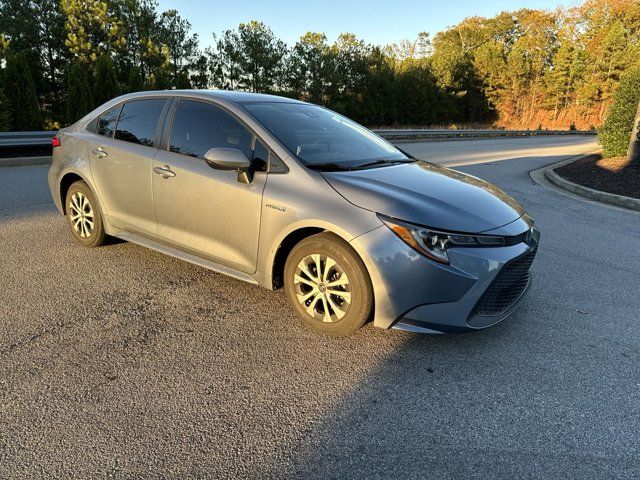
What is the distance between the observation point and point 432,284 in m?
2.81

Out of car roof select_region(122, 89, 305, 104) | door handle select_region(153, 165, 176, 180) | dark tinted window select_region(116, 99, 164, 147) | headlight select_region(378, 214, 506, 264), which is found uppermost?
car roof select_region(122, 89, 305, 104)

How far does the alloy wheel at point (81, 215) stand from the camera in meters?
A: 4.68

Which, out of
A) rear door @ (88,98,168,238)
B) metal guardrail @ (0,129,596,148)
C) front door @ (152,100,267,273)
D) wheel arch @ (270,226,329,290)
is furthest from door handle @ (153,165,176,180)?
metal guardrail @ (0,129,596,148)

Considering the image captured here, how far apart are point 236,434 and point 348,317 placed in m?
1.10

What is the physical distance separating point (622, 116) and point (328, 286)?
1297 cm

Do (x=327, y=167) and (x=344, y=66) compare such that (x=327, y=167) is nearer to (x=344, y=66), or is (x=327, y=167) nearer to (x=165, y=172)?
(x=165, y=172)

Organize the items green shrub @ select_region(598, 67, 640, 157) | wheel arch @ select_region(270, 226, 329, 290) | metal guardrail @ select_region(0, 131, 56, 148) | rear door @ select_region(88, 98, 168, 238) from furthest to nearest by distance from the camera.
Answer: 1. green shrub @ select_region(598, 67, 640, 157)
2. metal guardrail @ select_region(0, 131, 56, 148)
3. rear door @ select_region(88, 98, 168, 238)
4. wheel arch @ select_region(270, 226, 329, 290)

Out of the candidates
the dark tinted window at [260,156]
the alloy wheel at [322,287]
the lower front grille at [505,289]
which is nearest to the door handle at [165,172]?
the dark tinted window at [260,156]

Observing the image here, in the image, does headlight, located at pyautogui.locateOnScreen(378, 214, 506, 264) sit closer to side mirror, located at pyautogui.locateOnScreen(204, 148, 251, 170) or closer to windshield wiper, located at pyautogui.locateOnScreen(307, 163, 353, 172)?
windshield wiper, located at pyautogui.locateOnScreen(307, 163, 353, 172)

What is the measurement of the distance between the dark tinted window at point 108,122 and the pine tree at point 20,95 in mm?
14349

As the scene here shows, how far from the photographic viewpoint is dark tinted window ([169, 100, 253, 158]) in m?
3.61

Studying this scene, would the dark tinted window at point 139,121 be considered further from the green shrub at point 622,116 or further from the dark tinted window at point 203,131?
the green shrub at point 622,116

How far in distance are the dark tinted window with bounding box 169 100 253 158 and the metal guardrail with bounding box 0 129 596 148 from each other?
31.3 ft

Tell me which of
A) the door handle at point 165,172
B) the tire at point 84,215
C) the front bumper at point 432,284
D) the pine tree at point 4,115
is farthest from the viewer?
the pine tree at point 4,115
